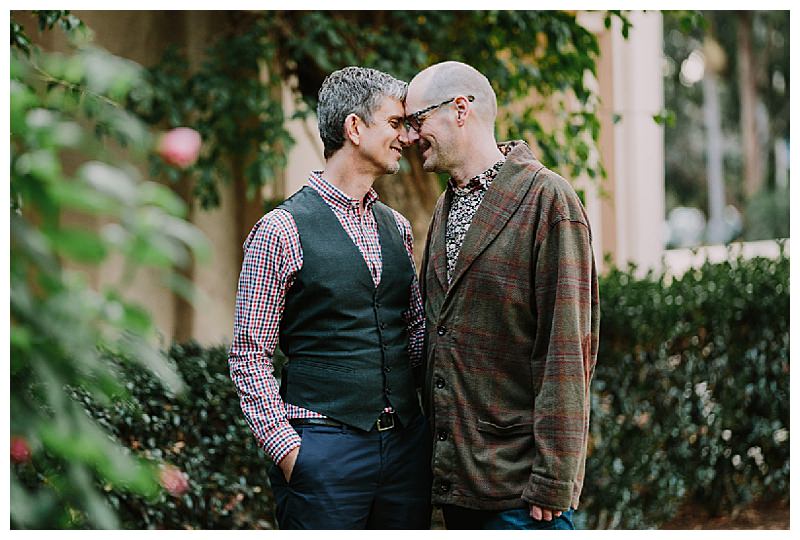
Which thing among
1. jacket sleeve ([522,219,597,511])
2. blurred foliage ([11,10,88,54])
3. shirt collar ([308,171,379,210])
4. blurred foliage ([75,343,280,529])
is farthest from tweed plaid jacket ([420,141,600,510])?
blurred foliage ([11,10,88,54])

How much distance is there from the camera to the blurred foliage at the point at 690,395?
17.5ft

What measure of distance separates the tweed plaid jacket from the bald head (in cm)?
17

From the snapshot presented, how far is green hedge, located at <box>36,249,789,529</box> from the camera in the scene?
5.33m

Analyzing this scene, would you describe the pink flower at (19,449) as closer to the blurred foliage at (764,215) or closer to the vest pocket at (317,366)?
the vest pocket at (317,366)

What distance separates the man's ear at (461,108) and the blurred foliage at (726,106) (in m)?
30.7

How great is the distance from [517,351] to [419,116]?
0.69 metres

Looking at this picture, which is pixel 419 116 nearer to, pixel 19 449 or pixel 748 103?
pixel 19 449

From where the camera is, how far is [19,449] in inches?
55.5

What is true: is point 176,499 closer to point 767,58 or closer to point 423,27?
point 423,27

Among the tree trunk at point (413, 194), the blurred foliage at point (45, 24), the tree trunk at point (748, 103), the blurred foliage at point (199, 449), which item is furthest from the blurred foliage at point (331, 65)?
the tree trunk at point (748, 103)

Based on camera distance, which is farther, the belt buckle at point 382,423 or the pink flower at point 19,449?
the belt buckle at point 382,423

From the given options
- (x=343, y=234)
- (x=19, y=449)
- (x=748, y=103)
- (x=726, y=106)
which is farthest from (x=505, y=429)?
(x=726, y=106)

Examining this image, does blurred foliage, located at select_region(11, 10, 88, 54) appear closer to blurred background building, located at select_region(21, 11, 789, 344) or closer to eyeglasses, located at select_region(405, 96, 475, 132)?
blurred background building, located at select_region(21, 11, 789, 344)

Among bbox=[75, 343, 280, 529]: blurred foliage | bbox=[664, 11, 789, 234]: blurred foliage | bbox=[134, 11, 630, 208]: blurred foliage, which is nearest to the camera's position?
bbox=[75, 343, 280, 529]: blurred foliage
